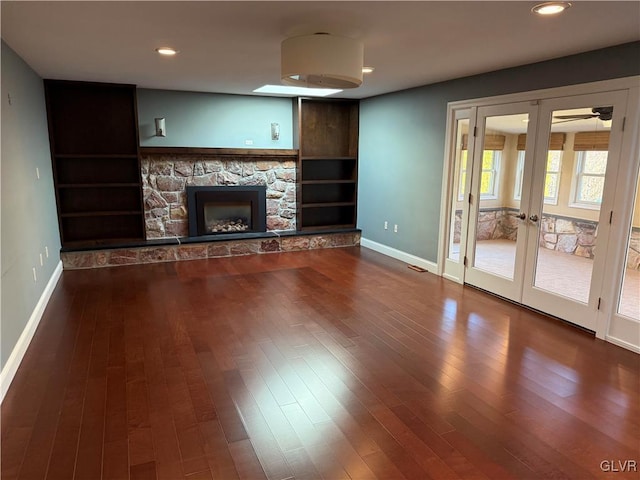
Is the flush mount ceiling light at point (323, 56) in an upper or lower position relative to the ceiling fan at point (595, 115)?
upper

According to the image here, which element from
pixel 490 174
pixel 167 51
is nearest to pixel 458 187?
pixel 490 174

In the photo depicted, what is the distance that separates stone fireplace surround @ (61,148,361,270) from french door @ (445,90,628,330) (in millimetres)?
2577

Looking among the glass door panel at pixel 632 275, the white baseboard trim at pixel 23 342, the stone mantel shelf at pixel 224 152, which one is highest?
the stone mantel shelf at pixel 224 152

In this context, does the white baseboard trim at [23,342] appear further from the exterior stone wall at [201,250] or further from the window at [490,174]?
the window at [490,174]

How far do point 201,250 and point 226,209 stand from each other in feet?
2.65

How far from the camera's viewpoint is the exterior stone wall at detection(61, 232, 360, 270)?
532 cm

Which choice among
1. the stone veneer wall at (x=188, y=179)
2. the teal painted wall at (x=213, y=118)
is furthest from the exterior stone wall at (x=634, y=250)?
the teal painted wall at (x=213, y=118)

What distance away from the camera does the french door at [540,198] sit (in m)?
3.44

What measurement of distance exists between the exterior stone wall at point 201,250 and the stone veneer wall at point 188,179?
386 mm

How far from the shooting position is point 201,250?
233 inches

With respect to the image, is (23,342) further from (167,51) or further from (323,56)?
(323,56)

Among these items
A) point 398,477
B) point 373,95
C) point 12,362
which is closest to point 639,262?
point 398,477

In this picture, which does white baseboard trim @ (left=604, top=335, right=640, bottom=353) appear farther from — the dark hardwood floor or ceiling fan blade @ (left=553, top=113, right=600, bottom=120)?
ceiling fan blade @ (left=553, top=113, right=600, bottom=120)

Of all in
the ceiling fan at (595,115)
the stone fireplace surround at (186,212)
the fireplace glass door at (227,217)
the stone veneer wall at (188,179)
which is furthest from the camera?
the fireplace glass door at (227,217)
